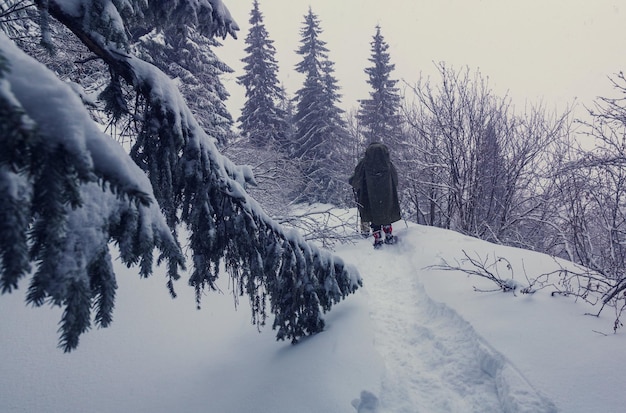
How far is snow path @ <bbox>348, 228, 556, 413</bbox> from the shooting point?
96.5 inches

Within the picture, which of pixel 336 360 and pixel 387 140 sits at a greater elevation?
pixel 387 140

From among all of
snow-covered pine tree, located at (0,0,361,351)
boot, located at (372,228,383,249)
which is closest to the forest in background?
snow-covered pine tree, located at (0,0,361,351)

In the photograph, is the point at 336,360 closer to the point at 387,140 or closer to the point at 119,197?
the point at 119,197

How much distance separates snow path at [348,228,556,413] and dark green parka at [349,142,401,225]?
10.8 ft

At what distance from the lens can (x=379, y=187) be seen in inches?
317

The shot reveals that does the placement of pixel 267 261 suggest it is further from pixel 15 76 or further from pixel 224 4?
pixel 224 4

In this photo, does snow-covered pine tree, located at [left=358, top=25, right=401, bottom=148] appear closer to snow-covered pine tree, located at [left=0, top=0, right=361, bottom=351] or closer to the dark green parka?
the dark green parka

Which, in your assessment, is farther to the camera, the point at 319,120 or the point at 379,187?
the point at 319,120

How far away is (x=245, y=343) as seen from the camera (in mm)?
3422

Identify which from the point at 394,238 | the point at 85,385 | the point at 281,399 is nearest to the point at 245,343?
the point at 281,399

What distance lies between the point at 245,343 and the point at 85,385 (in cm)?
138

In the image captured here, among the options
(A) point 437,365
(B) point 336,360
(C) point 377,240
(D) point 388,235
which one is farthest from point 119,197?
(D) point 388,235

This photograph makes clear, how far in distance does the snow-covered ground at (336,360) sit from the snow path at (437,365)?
1cm

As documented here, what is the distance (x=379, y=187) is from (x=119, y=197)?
737 centimetres
